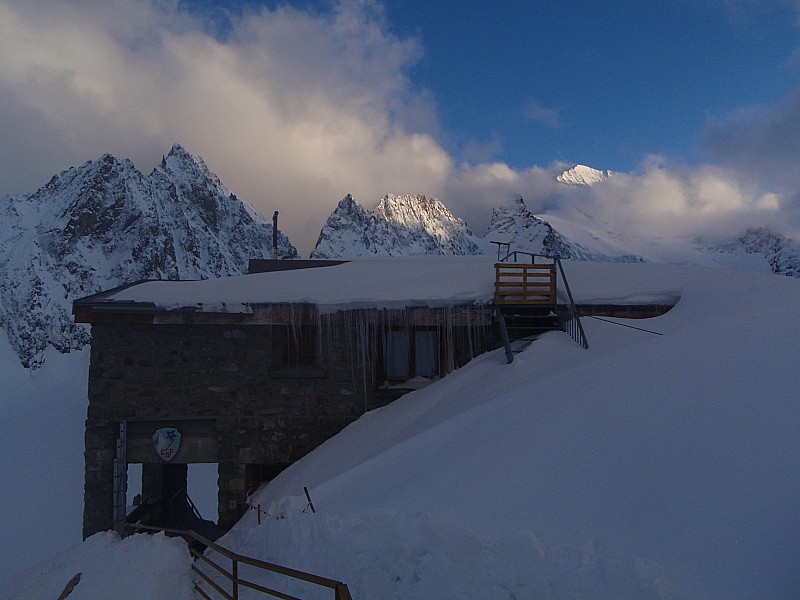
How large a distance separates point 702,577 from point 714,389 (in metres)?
2.61

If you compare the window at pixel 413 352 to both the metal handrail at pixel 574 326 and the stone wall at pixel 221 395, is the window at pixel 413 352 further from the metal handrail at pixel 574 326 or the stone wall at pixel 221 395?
the metal handrail at pixel 574 326

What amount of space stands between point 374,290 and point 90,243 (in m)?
125

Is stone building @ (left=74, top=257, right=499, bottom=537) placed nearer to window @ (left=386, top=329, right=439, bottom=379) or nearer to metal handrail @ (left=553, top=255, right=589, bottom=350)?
window @ (left=386, top=329, right=439, bottom=379)

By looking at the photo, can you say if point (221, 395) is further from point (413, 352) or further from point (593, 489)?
point (593, 489)

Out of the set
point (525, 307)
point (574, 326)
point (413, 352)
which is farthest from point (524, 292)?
point (413, 352)

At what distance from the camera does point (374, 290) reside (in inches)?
432

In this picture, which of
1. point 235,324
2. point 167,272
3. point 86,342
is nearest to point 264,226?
point 167,272

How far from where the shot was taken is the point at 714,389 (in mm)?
5484

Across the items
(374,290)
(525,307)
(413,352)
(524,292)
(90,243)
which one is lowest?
(413,352)

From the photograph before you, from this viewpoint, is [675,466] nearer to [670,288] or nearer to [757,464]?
[757,464]

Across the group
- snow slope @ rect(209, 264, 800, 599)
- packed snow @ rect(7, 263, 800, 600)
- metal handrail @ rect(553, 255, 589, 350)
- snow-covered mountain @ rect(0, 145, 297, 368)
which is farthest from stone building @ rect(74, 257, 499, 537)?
snow-covered mountain @ rect(0, 145, 297, 368)

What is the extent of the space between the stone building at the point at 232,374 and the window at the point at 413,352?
0.44m

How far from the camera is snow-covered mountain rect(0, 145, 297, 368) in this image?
103438 millimetres

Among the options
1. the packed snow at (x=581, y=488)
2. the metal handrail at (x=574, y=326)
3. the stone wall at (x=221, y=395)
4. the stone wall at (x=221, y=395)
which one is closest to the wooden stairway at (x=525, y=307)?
the metal handrail at (x=574, y=326)
